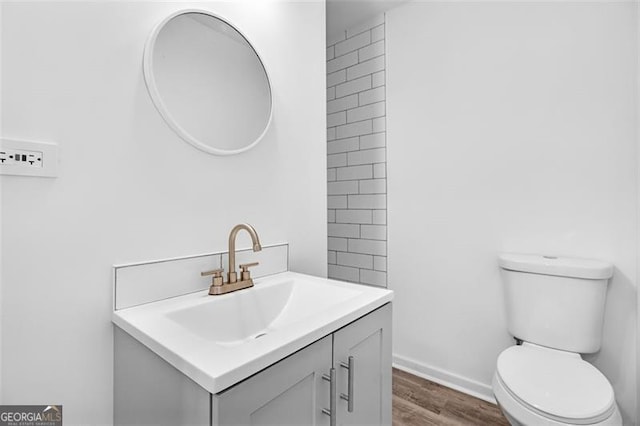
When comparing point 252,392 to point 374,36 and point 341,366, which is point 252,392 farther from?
point 374,36

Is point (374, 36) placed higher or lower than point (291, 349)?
higher

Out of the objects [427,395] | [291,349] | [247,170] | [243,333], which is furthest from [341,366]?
[427,395]

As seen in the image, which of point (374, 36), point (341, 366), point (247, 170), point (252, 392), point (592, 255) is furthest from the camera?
point (374, 36)

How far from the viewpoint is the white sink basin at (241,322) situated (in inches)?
25.3

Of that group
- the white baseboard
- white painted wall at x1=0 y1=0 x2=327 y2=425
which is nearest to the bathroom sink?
white painted wall at x1=0 y1=0 x2=327 y2=425

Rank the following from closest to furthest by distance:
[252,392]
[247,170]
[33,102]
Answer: [252,392] < [33,102] < [247,170]

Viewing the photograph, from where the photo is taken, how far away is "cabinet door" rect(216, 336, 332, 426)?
62cm

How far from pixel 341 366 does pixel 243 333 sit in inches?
14.1

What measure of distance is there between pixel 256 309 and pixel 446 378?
1420 mm

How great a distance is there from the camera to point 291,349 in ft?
2.39

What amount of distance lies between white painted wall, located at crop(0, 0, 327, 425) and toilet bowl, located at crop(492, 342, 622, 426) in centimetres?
116

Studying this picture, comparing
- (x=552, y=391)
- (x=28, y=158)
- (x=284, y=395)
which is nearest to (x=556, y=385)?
(x=552, y=391)

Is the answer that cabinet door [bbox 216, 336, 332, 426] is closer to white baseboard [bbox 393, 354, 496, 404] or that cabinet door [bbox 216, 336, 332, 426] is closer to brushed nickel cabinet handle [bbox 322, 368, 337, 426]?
brushed nickel cabinet handle [bbox 322, 368, 337, 426]

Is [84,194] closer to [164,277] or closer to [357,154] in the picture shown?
[164,277]
